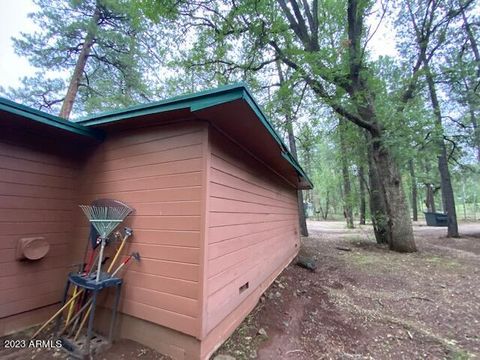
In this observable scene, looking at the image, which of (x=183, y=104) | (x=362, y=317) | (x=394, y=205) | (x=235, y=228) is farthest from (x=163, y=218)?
(x=394, y=205)

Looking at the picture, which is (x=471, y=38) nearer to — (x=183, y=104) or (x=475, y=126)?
(x=475, y=126)

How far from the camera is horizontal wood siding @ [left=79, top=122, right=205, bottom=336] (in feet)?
7.22

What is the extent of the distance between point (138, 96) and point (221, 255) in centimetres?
837

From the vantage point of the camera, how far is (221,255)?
97.7 inches

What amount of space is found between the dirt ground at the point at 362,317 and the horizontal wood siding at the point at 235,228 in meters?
0.41

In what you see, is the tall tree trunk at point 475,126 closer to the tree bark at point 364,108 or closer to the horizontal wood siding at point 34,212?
the tree bark at point 364,108

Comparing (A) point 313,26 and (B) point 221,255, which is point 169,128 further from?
(A) point 313,26

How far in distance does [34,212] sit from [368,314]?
4.25m

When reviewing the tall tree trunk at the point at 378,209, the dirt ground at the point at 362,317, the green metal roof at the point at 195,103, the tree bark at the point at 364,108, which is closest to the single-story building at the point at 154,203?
the green metal roof at the point at 195,103

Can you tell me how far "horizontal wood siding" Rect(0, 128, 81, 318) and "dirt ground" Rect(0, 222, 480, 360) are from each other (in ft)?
1.90

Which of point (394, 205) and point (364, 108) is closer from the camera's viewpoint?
point (394, 205)

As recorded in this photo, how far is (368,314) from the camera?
323cm

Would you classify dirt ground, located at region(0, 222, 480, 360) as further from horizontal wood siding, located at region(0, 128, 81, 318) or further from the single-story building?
horizontal wood siding, located at region(0, 128, 81, 318)

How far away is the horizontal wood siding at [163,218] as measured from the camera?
2199 mm
